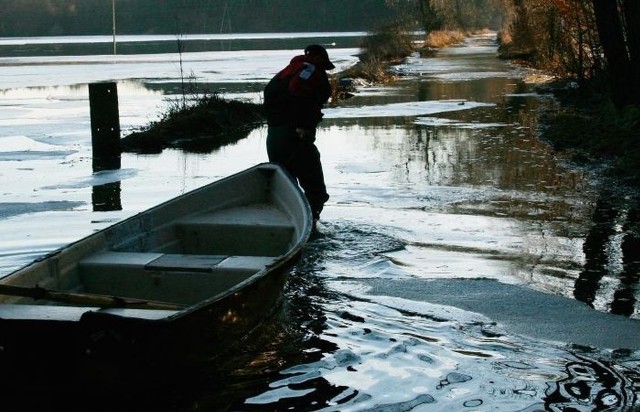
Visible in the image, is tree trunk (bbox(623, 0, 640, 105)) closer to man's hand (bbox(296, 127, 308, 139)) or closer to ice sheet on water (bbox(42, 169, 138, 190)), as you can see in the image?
ice sheet on water (bbox(42, 169, 138, 190))

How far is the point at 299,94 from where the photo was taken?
10875 mm

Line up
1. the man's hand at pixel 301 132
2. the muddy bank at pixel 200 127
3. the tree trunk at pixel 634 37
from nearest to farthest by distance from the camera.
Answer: the man's hand at pixel 301 132, the tree trunk at pixel 634 37, the muddy bank at pixel 200 127

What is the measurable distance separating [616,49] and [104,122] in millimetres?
9711

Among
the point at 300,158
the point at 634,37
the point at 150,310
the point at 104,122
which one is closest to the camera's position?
the point at 150,310

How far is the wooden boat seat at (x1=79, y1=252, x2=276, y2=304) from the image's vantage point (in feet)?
24.8

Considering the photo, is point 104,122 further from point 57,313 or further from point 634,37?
point 57,313

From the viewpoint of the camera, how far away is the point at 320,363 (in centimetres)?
680

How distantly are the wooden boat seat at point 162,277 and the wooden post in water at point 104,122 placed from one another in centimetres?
1037

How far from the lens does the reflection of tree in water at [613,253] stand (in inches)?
325

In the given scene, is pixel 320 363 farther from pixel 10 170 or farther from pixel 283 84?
pixel 10 170

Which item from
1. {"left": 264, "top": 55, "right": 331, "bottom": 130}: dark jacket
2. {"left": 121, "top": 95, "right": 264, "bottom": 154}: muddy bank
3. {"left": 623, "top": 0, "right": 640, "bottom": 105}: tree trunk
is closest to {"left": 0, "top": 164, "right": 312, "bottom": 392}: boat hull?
{"left": 264, "top": 55, "right": 331, "bottom": 130}: dark jacket

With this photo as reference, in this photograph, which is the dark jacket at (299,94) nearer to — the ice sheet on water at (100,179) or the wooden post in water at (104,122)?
the ice sheet on water at (100,179)

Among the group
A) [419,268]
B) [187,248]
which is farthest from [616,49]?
[187,248]

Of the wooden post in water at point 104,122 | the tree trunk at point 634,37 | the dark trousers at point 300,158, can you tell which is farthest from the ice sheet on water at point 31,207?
the tree trunk at point 634,37
